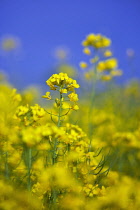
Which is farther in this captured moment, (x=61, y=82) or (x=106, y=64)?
(x=106, y=64)

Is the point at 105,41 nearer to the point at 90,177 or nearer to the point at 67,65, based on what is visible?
the point at 90,177

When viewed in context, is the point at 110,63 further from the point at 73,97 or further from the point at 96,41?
the point at 73,97

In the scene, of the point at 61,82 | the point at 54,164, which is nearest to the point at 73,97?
the point at 61,82

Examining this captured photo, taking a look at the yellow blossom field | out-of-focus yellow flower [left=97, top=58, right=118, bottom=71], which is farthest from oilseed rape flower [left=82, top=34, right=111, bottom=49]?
the yellow blossom field

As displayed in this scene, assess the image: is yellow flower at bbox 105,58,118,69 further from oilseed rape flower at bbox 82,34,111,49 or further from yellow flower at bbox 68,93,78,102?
yellow flower at bbox 68,93,78,102

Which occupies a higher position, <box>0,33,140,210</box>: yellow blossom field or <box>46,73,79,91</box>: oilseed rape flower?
<box>46,73,79,91</box>: oilseed rape flower

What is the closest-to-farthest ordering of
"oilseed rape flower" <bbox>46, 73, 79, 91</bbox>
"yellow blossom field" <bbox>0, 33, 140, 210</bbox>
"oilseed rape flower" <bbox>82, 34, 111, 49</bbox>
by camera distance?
"yellow blossom field" <bbox>0, 33, 140, 210</bbox>, "oilseed rape flower" <bbox>46, 73, 79, 91</bbox>, "oilseed rape flower" <bbox>82, 34, 111, 49</bbox>

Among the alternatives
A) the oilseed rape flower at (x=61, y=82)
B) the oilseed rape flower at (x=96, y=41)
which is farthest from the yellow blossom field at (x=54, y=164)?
the oilseed rape flower at (x=96, y=41)

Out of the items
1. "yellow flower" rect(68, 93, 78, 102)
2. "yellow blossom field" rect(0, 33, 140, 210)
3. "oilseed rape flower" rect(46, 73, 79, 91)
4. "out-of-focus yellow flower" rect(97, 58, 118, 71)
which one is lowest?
"yellow blossom field" rect(0, 33, 140, 210)

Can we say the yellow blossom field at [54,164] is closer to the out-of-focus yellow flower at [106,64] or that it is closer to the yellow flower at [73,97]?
the yellow flower at [73,97]

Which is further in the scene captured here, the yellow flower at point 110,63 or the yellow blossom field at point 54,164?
the yellow flower at point 110,63

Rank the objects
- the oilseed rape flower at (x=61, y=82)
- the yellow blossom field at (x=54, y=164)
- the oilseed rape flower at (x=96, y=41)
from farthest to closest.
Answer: the oilseed rape flower at (x=96, y=41) → the oilseed rape flower at (x=61, y=82) → the yellow blossom field at (x=54, y=164)

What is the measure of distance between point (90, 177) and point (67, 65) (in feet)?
19.5

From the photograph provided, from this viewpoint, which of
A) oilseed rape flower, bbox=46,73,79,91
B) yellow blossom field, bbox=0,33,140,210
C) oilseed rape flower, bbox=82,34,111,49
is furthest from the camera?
oilseed rape flower, bbox=82,34,111,49
